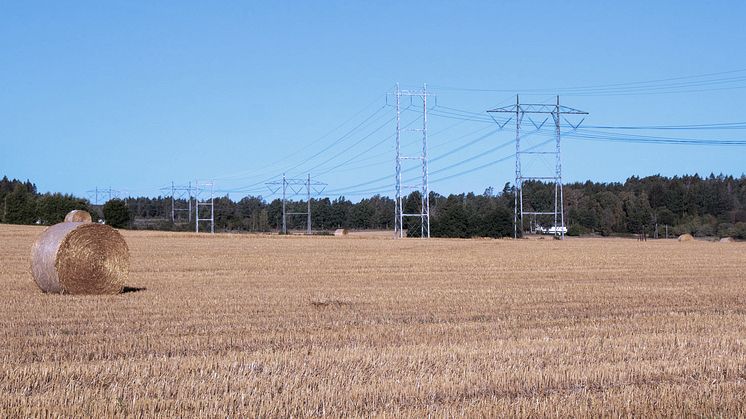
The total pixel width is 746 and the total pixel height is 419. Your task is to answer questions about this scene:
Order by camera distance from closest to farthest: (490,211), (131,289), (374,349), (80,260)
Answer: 1. (374,349)
2. (80,260)
3. (131,289)
4. (490,211)

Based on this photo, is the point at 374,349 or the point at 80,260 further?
the point at 80,260

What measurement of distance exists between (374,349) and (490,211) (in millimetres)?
72008

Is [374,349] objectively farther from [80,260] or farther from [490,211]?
[490,211]

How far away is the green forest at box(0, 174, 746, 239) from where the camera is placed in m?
88.0

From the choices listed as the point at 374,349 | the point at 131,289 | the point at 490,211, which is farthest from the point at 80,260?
the point at 490,211

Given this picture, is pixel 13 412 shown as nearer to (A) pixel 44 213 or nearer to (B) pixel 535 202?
(A) pixel 44 213

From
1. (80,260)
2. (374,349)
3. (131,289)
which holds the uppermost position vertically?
(80,260)

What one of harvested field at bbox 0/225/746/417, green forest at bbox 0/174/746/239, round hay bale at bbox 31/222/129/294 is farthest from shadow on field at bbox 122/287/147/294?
green forest at bbox 0/174/746/239

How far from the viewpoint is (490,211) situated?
271 feet

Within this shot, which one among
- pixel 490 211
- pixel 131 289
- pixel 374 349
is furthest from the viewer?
pixel 490 211

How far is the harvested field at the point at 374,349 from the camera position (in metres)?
8.22

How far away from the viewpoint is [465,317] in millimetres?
15531

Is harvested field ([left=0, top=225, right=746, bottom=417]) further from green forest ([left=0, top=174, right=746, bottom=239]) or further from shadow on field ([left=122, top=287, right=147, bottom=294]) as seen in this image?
green forest ([left=0, top=174, right=746, bottom=239])

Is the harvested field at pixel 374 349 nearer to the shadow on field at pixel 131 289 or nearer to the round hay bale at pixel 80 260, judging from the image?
the shadow on field at pixel 131 289
